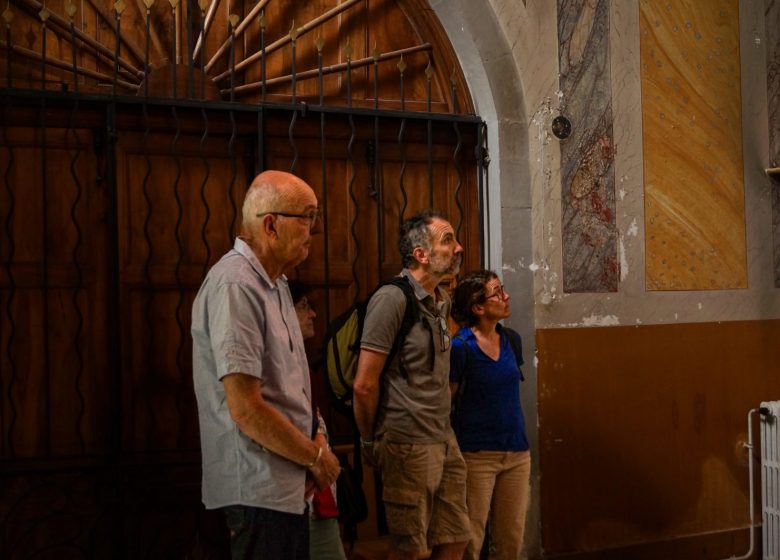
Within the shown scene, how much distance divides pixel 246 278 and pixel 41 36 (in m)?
2.06

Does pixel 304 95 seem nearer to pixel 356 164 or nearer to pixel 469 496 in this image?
pixel 356 164

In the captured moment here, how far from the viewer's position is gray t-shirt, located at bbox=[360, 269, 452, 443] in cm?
308

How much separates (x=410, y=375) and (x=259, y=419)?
1.05 meters

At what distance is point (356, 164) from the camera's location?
410cm

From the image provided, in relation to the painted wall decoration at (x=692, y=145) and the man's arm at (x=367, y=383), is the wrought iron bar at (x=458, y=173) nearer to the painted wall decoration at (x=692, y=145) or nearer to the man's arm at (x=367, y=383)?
the painted wall decoration at (x=692, y=145)

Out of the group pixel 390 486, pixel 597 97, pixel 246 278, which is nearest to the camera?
pixel 246 278

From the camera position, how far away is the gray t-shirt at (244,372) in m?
2.17

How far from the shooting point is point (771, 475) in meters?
4.47

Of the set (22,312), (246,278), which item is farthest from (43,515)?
(246,278)

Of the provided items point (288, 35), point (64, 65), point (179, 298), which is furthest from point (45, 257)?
point (288, 35)

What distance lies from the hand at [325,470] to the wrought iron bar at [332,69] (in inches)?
80.5

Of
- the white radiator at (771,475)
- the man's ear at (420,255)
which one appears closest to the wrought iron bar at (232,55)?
the man's ear at (420,255)

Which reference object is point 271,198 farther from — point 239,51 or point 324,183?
point 239,51

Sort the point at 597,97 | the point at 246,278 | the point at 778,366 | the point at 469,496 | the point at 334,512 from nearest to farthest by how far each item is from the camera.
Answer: the point at 246,278 → the point at 334,512 → the point at 469,496 → the point at 597,97 → the point at 778,366
